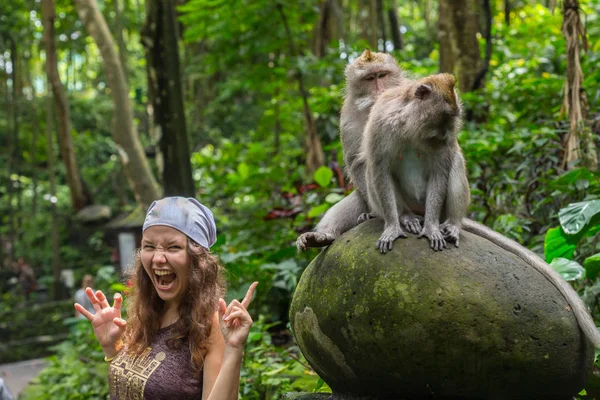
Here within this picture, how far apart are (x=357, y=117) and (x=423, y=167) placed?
632mm

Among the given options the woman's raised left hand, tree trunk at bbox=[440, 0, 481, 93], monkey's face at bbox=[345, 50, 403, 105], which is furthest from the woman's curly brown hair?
tree trunk at bbox=[440, 0, 481, 93]

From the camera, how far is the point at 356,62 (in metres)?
3.62

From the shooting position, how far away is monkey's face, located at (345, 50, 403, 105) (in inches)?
139

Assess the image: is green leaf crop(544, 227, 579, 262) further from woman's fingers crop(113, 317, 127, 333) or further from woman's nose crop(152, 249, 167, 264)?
woman's fingers crop(113, 317, 127, 333)

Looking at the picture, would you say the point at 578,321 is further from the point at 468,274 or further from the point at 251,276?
the point at 251,276

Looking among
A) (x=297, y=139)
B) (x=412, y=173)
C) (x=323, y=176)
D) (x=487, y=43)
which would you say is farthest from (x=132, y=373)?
(x=297, y=139)

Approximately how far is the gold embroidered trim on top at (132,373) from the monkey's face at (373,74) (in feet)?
5.93

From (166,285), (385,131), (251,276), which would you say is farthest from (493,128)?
(166,285)

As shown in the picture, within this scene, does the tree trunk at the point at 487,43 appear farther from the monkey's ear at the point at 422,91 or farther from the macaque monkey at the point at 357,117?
the monkey's ear at the point at 422,91

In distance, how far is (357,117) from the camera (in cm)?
360

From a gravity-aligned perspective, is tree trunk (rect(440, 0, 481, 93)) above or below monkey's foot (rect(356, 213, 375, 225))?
above

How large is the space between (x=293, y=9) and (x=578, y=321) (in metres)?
6.93

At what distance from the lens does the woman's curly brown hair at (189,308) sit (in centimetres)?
249

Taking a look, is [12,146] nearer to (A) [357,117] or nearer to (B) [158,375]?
(A) [357,117]
